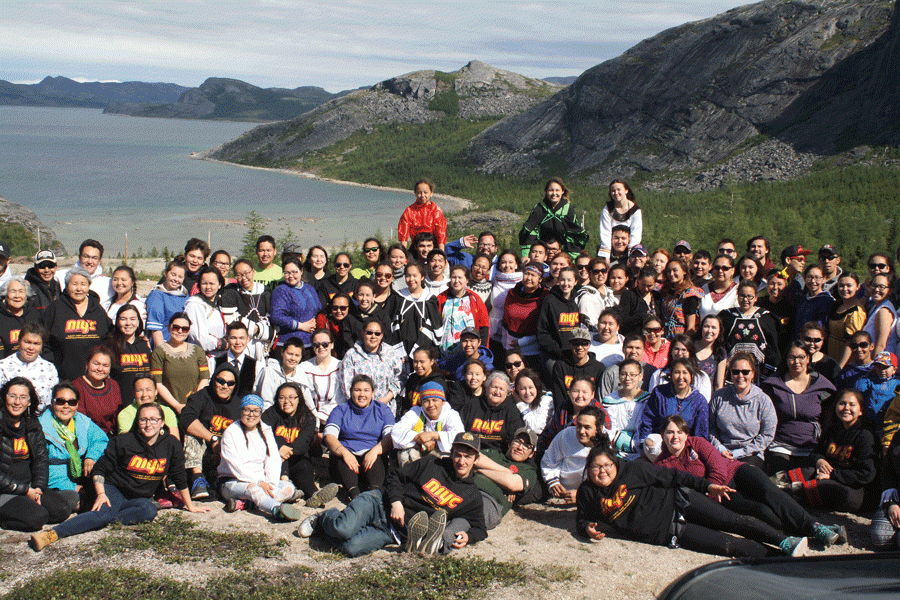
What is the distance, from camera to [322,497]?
6.93 metres

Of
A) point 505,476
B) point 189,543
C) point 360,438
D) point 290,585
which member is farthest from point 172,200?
point 290,585

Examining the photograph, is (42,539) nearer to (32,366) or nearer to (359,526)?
(32,366)

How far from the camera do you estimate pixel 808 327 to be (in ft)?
23.8

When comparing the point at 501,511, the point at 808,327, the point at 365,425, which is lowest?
the point at 501,511

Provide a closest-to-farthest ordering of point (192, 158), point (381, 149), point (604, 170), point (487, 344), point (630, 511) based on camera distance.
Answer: point (630, 511)
point (487, 344)
point (604, 170)
point (381, 149)
point (192, 158)

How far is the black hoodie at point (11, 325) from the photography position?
731 cm

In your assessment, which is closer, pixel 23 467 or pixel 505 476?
pixel 23 467

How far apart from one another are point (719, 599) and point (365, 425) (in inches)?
185

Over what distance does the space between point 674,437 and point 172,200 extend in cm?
6596

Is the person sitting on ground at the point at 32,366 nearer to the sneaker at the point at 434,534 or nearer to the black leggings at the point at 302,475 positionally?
the black leggings at the point at 302,475

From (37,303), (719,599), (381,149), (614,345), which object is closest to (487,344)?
(614,345)

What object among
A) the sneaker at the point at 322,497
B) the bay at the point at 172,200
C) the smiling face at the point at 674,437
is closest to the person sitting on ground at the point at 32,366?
the sneaker at the point at 322,497

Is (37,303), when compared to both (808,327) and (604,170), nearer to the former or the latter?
(808,327)

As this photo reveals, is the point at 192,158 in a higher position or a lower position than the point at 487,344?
higher
